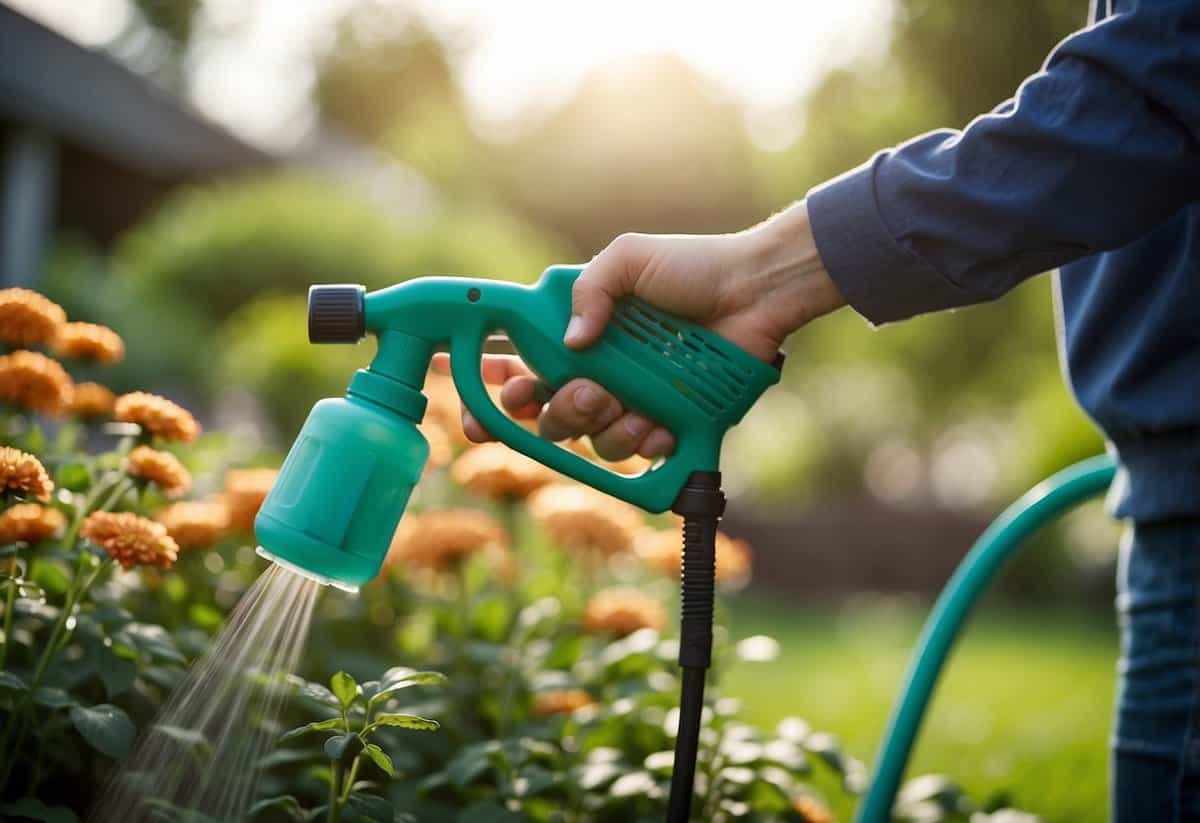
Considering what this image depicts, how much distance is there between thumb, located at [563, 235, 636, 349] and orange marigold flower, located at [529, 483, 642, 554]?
34.5 inches

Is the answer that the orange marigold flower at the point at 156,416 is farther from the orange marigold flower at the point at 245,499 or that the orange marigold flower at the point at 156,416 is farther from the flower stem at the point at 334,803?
the flower stem at the point at 334,803

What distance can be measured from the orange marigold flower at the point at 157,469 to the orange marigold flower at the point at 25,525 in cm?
11

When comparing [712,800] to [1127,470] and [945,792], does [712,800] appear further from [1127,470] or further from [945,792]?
[1127,470]

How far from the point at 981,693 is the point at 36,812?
4.30 meters

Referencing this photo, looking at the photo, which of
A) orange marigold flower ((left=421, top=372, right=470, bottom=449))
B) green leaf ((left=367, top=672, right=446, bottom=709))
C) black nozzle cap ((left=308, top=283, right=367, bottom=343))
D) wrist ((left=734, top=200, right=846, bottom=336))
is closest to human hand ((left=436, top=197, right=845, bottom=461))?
wrist ((left=734, top=200, right=846, bottom=336))

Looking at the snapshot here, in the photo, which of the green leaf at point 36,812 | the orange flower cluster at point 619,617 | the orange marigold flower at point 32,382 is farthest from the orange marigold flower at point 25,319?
the orange flower cluster at point 619,617

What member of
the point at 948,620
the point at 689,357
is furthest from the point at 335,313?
the point at 948,620

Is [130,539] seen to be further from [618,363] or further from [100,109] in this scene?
[100,109]

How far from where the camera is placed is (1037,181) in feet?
3.31

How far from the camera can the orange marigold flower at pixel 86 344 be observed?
1.56 metres

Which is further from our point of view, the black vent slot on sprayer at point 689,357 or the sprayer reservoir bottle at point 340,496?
the black vent slot on sprayer at point 689,357

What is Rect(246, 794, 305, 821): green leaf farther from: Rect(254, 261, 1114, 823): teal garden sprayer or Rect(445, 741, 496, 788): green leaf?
Rect(254, 261, 1114, 823): teal garden sprayer

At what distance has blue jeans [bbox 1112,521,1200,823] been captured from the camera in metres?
1.19

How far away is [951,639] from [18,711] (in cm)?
116
